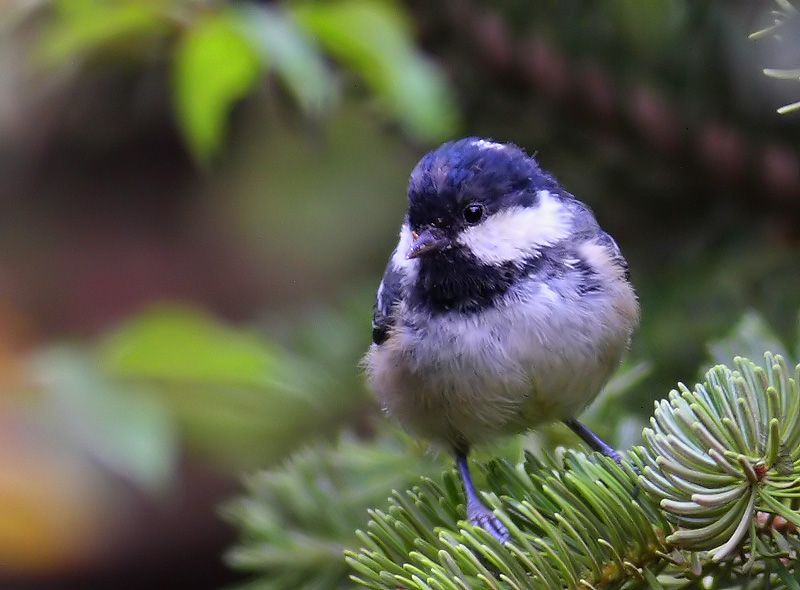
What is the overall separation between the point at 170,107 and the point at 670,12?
0.78 m

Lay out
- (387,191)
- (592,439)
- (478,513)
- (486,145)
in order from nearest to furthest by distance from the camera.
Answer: (478,513) < (592,439) < (486,145) < (387,191)

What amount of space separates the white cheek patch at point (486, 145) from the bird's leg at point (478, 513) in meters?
0.33

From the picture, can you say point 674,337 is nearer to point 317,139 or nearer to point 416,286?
point 416,286

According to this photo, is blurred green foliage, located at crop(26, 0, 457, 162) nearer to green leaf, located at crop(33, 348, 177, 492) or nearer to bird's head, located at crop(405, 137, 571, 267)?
bird's head, located at crop(405, 137, 571, 267)

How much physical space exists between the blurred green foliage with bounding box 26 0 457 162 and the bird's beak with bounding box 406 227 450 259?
0.34ft

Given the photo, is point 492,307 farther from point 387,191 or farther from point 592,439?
point 387,191

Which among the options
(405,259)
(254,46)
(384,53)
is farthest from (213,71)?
(405,259)

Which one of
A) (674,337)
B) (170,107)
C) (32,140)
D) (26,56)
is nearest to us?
(674,337)

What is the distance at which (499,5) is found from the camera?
3.52 feet

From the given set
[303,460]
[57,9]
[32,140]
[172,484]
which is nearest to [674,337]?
[303,460]

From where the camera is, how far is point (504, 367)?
89 centimetres

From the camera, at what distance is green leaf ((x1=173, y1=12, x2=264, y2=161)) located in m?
0.93

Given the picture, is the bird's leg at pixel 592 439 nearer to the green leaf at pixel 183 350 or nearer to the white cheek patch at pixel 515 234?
the white cheek patch at pixel 515 234

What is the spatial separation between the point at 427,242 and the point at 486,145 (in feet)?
0.40
